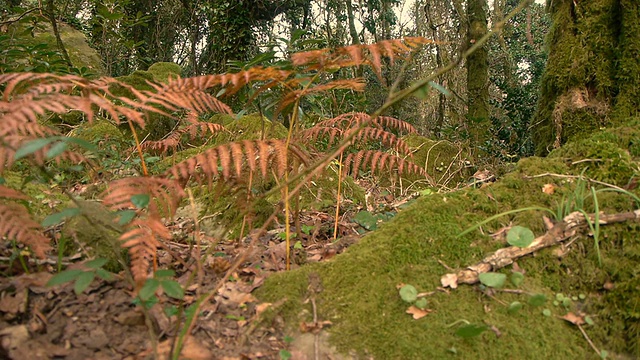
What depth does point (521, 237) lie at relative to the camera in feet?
5.75

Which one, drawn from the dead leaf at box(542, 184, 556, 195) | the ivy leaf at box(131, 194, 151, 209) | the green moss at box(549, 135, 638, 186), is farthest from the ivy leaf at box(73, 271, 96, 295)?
the green moss at box(549, 135, 638, 186)

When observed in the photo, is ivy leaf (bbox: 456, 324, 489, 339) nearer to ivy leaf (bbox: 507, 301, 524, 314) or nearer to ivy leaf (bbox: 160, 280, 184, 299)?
ivy leaf (bbox: 507, 301, 524, 314)

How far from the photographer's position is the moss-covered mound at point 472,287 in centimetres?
158

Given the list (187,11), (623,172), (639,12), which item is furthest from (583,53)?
(187,11)

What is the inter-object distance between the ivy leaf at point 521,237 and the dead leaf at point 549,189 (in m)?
0.40

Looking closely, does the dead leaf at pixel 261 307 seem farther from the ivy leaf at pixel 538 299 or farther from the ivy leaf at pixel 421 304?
the ivy leaf at pixel 538 299

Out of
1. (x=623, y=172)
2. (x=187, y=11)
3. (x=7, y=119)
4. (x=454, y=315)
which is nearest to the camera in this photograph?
(x=7, y=119)

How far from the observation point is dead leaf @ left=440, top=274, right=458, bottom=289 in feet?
5.68

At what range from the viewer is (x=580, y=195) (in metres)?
1.91

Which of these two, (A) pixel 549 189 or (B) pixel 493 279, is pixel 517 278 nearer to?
(B) pixel 493 279

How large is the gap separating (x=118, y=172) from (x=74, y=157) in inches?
108

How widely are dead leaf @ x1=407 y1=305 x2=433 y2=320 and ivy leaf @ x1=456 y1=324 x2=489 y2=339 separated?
158 millimetres

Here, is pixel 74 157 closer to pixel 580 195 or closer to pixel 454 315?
pixel 454 315

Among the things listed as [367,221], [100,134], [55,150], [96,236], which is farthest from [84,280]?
[100,134]
